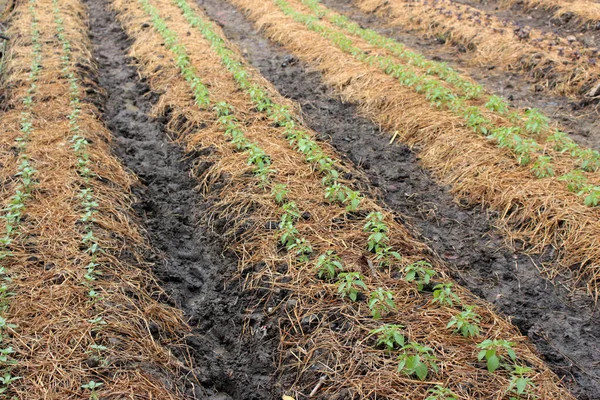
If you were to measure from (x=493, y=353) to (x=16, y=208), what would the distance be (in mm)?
3581

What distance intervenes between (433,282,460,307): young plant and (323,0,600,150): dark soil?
12.2 feet

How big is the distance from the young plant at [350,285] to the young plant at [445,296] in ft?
1.53

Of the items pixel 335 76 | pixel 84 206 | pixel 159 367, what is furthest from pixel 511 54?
pixel 159 367

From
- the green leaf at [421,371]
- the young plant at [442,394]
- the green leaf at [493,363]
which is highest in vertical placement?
the green leaf at [493,363]

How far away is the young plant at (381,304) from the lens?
3523 millimetres

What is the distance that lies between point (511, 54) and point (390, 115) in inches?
124

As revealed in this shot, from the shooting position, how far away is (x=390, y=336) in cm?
332

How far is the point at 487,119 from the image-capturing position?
247 inches

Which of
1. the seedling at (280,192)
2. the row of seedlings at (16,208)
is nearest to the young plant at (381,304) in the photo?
the seedling at (280,192)

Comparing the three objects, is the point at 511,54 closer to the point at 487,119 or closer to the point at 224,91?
the point at 487,119

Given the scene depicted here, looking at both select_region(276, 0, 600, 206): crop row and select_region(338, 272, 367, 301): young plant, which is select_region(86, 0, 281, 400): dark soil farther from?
select_region(276, 0, 600, 206): crop row

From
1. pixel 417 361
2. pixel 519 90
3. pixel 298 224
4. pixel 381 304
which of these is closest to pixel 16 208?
pixel 298 224

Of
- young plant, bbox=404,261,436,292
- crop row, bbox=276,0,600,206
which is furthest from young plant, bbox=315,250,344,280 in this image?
crop row, bbox=276,0,600,206

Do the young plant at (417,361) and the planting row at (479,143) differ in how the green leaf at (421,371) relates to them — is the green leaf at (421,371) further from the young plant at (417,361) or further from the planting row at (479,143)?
the planting row at (479,143)
